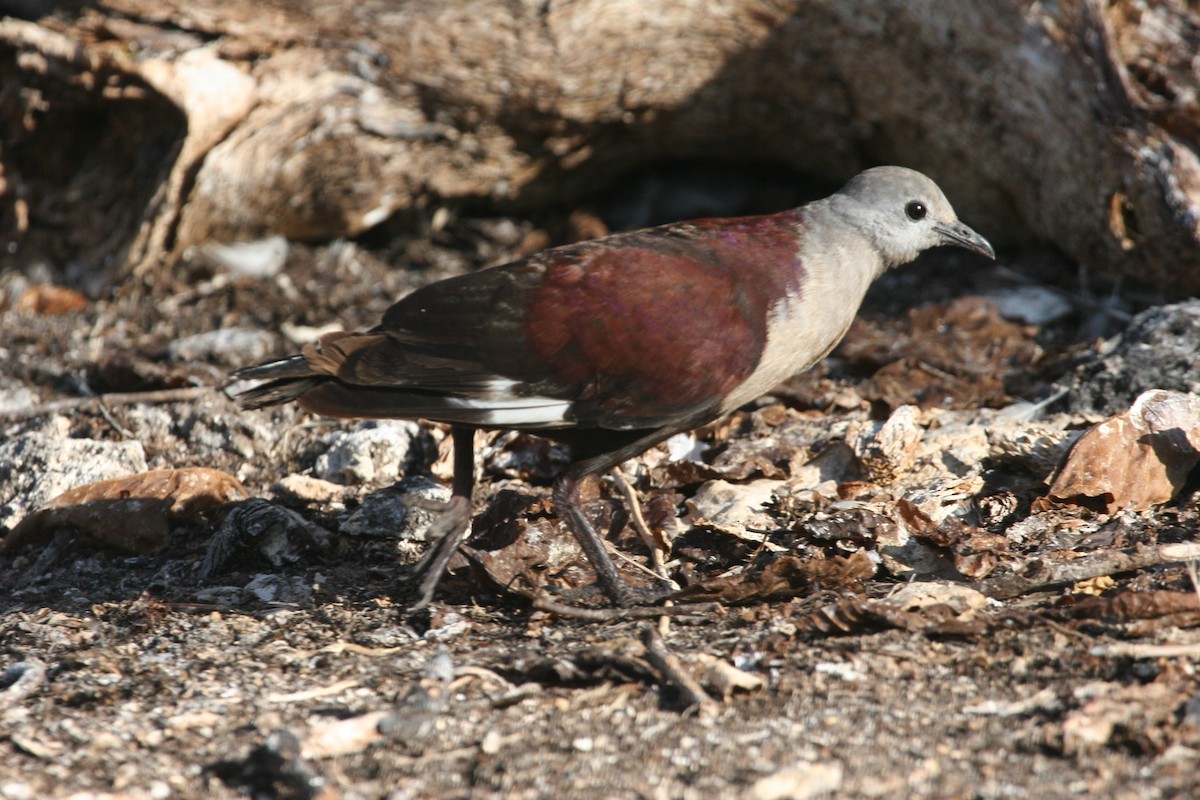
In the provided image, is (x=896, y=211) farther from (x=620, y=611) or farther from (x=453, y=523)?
(x=453, y=523)

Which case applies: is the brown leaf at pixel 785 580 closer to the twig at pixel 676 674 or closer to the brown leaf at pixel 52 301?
the twig at pixel 676 674

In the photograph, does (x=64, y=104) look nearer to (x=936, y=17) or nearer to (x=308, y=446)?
(x=308, y=446)

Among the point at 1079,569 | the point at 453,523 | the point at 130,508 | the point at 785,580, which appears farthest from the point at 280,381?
the point at 1079,569

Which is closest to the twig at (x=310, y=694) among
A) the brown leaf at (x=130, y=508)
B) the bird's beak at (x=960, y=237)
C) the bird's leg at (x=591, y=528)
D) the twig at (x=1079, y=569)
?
the bird's leg at (x=591, y=528)

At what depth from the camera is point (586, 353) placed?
379 cm

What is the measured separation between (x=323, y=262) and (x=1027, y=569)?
15.8ft

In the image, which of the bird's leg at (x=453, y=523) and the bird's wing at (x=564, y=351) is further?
the bird's leg at (x=453, y=523)

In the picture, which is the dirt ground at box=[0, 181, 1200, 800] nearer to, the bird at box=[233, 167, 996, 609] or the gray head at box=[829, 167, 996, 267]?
the bird at box=[233, 167, 996, 609]

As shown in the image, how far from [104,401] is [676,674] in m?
3.46

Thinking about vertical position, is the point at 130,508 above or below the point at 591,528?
below

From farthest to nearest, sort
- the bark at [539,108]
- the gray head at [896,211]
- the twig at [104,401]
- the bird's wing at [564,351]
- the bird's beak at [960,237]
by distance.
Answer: the bark at [539,108]
the twig at [104,401]
the bird's beak at [960,237]
the gray head at [896,211]
the bird's wing at [564,351]

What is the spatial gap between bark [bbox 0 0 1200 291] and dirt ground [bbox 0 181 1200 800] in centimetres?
95

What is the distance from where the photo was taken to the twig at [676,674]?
315 cm

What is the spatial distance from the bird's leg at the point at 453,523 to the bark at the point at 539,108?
307 cm
